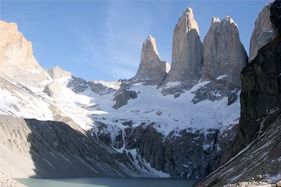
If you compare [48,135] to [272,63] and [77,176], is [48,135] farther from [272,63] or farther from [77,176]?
[272,63]

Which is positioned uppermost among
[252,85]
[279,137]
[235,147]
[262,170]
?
[252,85]

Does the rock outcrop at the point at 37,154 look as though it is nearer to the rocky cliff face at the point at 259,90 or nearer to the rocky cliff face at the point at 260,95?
the rocky cliff face at the point at 260,95

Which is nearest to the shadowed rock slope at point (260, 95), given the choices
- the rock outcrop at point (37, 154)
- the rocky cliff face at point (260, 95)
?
the rocky cliff face at point (260, 95)

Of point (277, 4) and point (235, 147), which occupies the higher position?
point (277, 4)

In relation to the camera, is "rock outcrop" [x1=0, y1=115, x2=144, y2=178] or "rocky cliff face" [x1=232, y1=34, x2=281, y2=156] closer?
"rocky cliff face" [x1=232, y1=34, x2=281, y2=156]

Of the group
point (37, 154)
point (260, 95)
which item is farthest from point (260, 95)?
point (37, 154)

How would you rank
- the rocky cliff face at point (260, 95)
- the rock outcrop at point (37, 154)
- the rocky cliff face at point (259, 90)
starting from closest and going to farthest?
the rocky cliff face at point (260, 95) → the rocky cliff face at point (259, 90) → the rock outcrop at point (37, 154)

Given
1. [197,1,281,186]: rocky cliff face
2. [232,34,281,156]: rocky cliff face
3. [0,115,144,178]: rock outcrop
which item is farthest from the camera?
[0,115,144,178]: rock outcrop

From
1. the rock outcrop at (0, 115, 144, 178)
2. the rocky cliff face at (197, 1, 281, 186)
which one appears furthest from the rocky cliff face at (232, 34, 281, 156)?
the rock outcrop at (0, 115, 144, 178)

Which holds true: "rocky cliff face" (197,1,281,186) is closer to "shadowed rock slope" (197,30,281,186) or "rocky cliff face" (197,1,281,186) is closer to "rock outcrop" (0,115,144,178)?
"shadowed rock slope" (197,30,281,186)

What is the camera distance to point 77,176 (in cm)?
17688

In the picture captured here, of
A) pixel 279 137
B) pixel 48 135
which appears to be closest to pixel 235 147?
pixel 279 137

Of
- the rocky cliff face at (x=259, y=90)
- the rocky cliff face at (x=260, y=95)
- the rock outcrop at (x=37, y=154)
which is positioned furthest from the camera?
the rock outcrop at (x=37, y=154)

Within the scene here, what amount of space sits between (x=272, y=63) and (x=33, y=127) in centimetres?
10847
